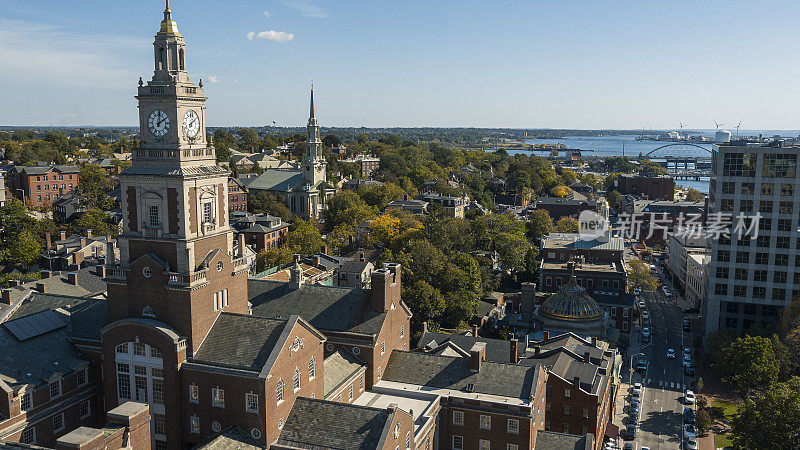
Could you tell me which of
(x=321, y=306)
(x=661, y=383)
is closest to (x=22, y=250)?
(x=321, y=306)

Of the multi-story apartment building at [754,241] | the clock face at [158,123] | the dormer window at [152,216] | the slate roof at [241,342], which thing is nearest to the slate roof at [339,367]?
the slate roof at [241,342]

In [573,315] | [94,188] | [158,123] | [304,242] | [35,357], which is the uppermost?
[158,123]

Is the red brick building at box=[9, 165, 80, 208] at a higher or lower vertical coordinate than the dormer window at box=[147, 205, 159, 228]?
lower

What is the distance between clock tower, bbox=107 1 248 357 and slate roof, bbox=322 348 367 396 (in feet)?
31.0

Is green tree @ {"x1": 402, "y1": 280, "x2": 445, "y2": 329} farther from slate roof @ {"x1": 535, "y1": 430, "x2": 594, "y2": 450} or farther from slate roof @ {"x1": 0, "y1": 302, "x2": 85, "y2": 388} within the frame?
slate roof @ {"x1": 0, "y1": 302, "x2": 85, "y2": 388}

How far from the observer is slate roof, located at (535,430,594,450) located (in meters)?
45.9

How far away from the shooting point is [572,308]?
79.9 meters

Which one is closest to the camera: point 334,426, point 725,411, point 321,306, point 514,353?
point 334,426

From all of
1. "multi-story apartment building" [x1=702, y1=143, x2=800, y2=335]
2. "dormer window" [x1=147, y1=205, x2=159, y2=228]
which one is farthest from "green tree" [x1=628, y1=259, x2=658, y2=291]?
"dormer window" [x1=147, y1=205, x2=159, y2=228]

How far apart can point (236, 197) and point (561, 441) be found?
104484mm

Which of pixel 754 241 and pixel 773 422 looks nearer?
pixel 773 422

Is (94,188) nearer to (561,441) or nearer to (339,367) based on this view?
(339,367)

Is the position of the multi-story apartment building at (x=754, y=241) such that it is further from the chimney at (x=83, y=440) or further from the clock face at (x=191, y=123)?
the chimney at (x=83, y=440)

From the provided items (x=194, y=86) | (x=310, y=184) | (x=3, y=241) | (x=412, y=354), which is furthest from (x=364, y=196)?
(x=194, y=86)
